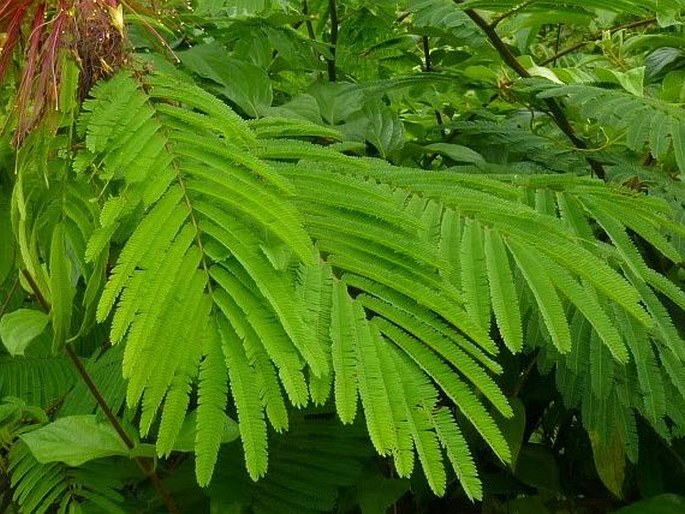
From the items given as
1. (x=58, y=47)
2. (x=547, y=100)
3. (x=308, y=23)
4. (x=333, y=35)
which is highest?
(x=308, y=23)

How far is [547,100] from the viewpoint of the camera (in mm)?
1448

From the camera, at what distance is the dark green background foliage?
0.70 metres

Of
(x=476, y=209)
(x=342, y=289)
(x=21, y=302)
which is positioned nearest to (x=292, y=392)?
(x=342, y=289)

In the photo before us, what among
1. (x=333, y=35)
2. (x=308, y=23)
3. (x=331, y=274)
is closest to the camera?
(x=331, y=274)

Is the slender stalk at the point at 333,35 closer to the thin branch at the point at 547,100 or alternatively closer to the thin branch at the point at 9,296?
the thin branch at the point at 547,100

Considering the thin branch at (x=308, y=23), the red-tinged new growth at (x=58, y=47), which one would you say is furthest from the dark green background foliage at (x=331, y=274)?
the thin branch at (x=308, y=23)

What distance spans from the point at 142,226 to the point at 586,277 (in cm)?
45

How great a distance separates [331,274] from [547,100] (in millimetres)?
823

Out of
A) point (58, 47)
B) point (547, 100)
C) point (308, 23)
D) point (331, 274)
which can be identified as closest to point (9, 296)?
point (58, 47)

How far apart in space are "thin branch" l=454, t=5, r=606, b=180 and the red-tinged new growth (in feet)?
2.62

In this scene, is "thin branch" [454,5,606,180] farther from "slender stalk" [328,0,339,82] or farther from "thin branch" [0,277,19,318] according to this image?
"thin branch" [0,277,19,318]

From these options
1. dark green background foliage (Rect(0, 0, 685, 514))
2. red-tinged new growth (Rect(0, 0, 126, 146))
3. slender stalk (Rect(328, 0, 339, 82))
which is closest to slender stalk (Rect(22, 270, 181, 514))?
dark green background foliage (Rect(0, 0, 685, 514))

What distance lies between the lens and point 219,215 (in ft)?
2.44

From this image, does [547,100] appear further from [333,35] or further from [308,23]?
[308,23]
